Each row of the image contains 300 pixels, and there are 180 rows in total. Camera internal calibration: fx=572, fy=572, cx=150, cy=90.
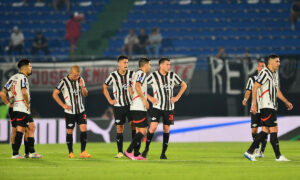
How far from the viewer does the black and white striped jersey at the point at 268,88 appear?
1117 centimetres

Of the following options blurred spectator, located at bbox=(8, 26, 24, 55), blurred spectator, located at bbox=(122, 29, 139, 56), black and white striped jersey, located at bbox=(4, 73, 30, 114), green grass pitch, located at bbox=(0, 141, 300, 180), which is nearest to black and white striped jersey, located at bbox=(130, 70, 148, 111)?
green grass pitch, located at bbox=(0, 141, 300, 180)

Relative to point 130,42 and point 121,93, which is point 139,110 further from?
point 130,42

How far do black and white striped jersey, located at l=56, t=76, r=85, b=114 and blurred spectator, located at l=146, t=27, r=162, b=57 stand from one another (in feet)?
38.9

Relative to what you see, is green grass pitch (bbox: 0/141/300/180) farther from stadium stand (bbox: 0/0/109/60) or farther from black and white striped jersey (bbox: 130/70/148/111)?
stadium stand (bbox: 0/0/109/60)

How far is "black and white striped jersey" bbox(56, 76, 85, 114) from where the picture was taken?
476 inches

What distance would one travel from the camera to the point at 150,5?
1091 inches

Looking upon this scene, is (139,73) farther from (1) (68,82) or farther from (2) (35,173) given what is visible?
(2) (35,173)

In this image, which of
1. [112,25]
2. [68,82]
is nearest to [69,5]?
[112,25]

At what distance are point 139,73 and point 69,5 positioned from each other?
17523 millimetres

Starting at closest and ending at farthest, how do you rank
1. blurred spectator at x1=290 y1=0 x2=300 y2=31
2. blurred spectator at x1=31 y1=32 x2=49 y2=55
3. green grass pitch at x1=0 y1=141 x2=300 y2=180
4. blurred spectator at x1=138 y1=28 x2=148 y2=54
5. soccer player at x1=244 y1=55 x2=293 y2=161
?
green grass pitch at x1=0 y1=141 x2=300 y2=180 → soccer player at x1=244 y1=55 x2=293 y2=161 → blurred spectator at x1=138 y1=28 x2=148 y2=54 → blurred spectator at x1=31 y1=32 x2=49 y2=55 → blurred spectator at x1=290 y1=0 x2=300 y2=31

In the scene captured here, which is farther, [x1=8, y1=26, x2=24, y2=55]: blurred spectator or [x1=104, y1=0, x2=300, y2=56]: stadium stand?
[x1=104, y1=0, x2=300, y2=56]: stadium stand

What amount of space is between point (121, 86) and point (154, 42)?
12.1 metres

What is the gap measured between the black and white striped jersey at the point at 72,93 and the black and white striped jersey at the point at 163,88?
5.22ft

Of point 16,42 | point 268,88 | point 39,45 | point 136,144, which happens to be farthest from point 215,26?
point 136,144
